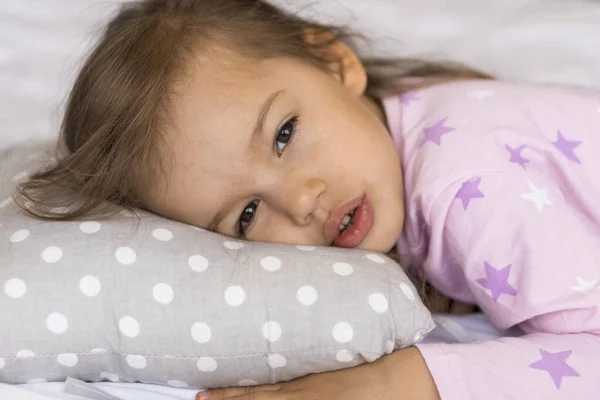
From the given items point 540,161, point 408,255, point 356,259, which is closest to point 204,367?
point 356,259

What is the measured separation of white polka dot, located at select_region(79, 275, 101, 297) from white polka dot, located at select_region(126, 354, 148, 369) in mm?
89

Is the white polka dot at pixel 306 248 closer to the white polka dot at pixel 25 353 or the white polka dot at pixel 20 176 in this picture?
the white polka dot at pixel 25 353

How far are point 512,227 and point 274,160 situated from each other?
1.08 ft

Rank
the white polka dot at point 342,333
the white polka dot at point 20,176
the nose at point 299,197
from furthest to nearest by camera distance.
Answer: the white polka dot at point 20,176, the nose at point 299,197, the white polka dot at point 342,333

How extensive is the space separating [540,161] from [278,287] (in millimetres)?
425

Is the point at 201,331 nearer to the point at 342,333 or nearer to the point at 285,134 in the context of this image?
the point at 342,333

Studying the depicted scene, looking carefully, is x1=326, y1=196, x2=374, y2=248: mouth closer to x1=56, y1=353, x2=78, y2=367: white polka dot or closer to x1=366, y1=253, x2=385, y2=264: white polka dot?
x1=366, y1=253, x2=385, y2=264: white polka dot

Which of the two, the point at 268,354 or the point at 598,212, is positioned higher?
the point at 598,212

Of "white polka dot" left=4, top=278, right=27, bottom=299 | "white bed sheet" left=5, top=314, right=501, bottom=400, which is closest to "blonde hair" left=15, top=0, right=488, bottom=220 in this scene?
"white polka dot" left=4, top=278, right=27, bottom=299

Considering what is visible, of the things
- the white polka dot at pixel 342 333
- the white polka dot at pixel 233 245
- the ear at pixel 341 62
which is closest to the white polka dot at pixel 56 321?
the white polka dot at pixel 233 245

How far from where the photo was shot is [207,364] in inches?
35.3

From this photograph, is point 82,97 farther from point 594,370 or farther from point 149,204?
point 594,370

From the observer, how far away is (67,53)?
4.72 ft

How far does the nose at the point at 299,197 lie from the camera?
100cm
